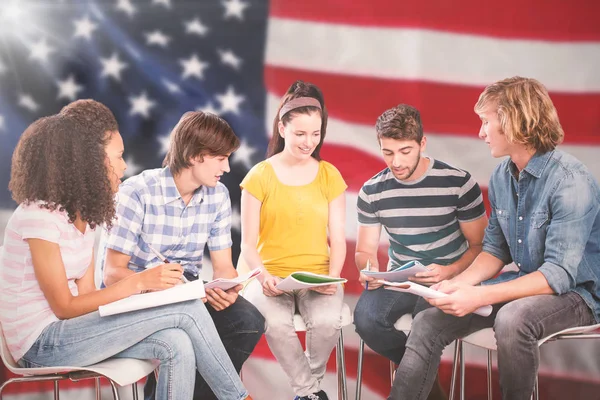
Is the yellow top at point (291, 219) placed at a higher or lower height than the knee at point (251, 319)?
higher

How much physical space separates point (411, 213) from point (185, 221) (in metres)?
0.87

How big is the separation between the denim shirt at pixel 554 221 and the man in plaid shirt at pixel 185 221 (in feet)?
3.05

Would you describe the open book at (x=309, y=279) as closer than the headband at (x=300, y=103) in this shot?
Yes

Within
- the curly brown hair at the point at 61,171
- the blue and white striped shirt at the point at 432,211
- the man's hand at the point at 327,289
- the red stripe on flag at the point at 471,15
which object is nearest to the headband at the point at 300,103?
the blue and white striped shirt at the point at 432,211

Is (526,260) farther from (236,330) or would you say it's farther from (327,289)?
(236,330)

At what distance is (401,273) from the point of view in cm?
235

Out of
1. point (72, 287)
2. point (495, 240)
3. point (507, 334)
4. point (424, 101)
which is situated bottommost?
point (507, 334)

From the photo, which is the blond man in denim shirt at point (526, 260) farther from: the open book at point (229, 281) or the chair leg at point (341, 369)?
the open book at point (229, 281)

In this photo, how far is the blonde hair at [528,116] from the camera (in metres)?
2.38

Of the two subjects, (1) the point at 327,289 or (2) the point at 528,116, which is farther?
(1) the point at 327,289

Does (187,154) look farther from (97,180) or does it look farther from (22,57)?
(22,57)

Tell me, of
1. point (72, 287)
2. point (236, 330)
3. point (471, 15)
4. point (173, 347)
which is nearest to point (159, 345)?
point (173, 347)

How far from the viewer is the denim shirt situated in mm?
2258

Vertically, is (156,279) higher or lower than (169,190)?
lower
